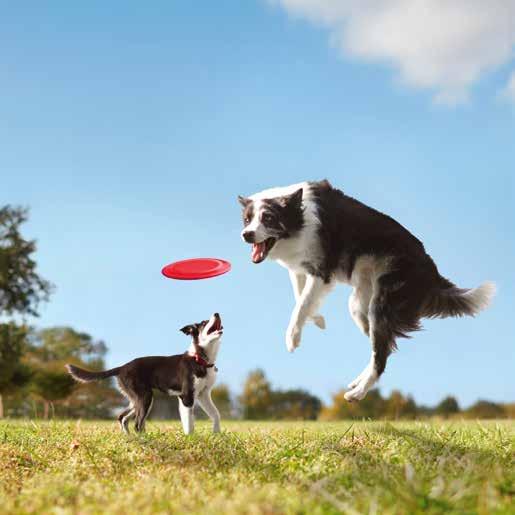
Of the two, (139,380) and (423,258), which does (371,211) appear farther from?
(139,380)

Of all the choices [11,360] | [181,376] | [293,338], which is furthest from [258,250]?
[11,360]

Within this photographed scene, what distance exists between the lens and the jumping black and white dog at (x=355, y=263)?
655 cm

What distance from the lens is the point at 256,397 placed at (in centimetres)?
1931

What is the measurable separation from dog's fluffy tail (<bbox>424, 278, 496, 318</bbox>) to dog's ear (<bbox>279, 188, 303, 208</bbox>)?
6.04 ft

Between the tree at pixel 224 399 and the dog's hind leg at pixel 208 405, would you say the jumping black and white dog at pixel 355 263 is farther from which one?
the tree at pixel 224 399

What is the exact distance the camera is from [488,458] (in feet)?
19.6

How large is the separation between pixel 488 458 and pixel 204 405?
2688 millimetres

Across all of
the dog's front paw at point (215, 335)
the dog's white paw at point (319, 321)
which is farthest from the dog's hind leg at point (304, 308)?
the dog's front paw at point (215, 335)

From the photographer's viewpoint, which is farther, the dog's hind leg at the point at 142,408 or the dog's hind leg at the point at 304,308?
the dog's hind leg at the point at 142,408

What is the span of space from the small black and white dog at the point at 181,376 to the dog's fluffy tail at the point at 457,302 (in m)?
2.46

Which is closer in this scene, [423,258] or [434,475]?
[434,475]

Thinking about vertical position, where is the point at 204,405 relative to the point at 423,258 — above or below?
below

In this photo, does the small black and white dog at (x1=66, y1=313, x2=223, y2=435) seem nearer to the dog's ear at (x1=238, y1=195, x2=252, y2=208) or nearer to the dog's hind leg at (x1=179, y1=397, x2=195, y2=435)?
the dog's hind leg at (x1=179, y1=397, x2=195, y2=435)

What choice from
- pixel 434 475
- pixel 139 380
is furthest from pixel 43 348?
pixel 434 475
